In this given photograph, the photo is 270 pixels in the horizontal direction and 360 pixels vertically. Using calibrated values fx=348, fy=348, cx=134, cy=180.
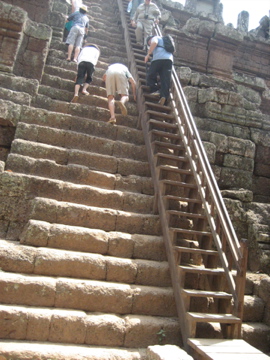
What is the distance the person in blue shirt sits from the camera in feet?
20.2

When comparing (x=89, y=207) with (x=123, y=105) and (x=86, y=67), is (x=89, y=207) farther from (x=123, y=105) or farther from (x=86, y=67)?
(x=86, y=67)

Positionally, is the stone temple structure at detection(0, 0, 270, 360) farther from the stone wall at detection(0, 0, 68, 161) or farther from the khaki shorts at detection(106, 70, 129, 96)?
the khaki shorts at detection(106, 70, 129, 96)

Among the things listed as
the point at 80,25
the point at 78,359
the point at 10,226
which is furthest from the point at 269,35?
the point at 78,359

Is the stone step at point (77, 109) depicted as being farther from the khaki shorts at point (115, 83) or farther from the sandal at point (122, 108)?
the khaki shorts at point (115, 83)

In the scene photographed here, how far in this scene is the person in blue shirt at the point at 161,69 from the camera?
20.2 feet

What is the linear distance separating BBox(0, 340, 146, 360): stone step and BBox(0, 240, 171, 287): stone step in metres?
0.73

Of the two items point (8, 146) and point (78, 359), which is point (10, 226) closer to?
point (8, 146)

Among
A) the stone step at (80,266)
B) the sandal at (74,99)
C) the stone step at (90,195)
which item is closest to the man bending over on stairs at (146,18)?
the sandal at (74,99)

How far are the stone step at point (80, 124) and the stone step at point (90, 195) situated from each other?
1.33 m

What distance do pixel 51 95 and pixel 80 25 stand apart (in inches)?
103

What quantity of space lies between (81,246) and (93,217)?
45 cm

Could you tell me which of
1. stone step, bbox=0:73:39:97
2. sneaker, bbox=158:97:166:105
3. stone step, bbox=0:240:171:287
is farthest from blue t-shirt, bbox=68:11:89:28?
stone step, bbox=0:240:171:287

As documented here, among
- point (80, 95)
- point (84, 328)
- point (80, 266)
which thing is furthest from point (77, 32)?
point (84, 328)

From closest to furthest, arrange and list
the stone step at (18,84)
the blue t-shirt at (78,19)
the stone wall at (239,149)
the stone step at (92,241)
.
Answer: the stone step at (92,241) < the stone wall at (239,149) < the stone step at (18,84) < the blue t-shirt at (78,19)
